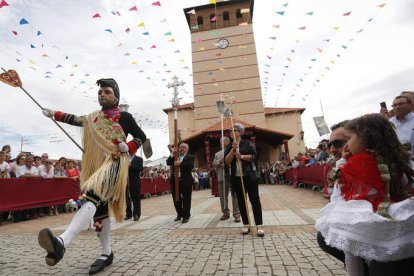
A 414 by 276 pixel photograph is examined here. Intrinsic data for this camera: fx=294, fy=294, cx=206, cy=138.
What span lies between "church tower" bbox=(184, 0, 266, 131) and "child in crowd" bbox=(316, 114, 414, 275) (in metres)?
25.4

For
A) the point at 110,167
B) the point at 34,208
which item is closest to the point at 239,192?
the point at 110,167

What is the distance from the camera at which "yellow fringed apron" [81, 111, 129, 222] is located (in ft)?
10.5

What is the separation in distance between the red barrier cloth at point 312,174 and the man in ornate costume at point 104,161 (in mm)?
6700

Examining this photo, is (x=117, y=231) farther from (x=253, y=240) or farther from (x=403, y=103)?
(x=403, y=103)

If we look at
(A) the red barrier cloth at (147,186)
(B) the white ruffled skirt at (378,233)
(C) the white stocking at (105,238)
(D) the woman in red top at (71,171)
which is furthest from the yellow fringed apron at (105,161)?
(A) the red barrier cloth at (147,186)

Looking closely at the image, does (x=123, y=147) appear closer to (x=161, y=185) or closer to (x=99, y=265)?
(x=99, y=265)

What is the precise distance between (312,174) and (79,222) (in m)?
11.1

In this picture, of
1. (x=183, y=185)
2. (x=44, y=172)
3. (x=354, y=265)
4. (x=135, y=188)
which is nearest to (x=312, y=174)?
(x=183, y=185)

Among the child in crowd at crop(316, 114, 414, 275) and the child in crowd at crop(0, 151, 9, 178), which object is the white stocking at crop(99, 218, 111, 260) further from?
the child in crowd at crop(0, 151, 9, 178)

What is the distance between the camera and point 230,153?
5.01 metres

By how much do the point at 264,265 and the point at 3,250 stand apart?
3872 millimetres

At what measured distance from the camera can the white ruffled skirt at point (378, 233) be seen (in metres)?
1.53

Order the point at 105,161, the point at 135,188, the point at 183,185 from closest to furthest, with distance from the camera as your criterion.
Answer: the point at 105,161 < the point at 183,185 < the point at 135,188

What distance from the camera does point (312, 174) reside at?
12422 mm
